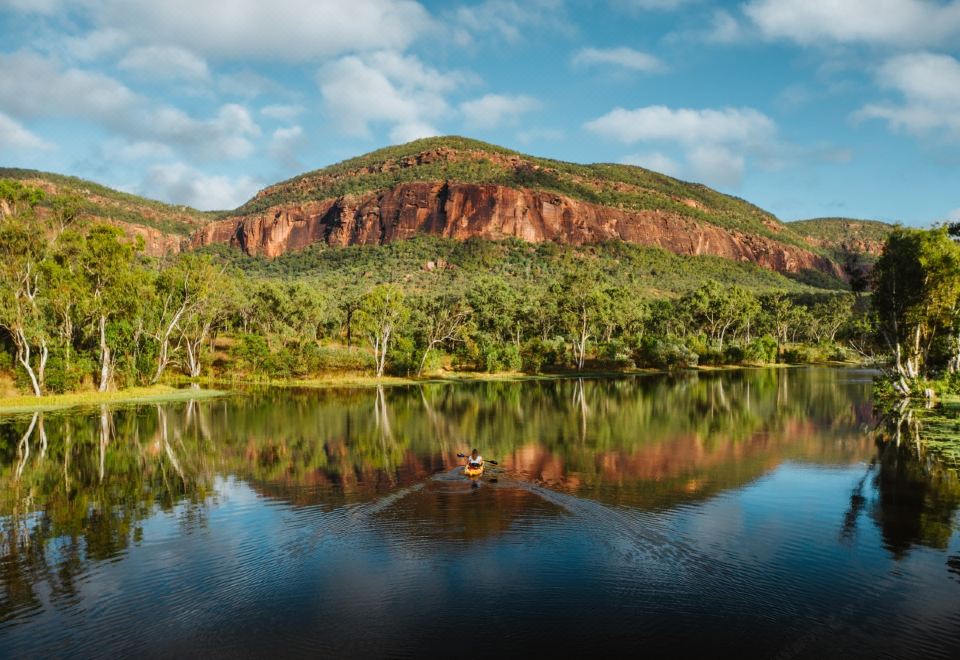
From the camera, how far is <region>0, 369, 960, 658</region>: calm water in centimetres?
1136

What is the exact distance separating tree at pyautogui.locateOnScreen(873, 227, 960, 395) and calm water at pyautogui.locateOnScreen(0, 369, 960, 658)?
45.5ft

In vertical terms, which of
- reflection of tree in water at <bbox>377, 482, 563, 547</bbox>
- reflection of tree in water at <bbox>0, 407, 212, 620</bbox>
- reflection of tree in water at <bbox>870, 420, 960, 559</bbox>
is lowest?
reflection of tree in water at <bbox>0, 407, 212, 620</bbox>

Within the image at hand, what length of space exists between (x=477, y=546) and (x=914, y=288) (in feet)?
123

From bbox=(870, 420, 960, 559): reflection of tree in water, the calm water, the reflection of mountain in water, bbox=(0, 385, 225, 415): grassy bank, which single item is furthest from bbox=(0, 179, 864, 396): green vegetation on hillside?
bbox=(870, 420, 960, 559): reflection of tree in water

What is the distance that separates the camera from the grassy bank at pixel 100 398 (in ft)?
149

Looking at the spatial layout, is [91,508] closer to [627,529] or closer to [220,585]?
[220,585]

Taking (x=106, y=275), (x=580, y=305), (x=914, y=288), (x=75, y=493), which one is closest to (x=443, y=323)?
(x=580, y=305)

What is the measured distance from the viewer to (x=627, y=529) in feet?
55.1

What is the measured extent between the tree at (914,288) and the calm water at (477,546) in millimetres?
13856

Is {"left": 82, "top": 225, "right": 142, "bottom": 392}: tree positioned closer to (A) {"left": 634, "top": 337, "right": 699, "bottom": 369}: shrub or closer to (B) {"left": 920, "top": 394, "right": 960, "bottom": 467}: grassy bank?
(B) {"left": 920, "top": 394, "right": 960, "bottom": 467}: grassy bank

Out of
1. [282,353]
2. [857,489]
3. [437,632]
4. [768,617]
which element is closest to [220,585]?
[437,632]

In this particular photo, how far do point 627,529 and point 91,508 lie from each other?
1558 centimetres

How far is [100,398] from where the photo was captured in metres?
50.4

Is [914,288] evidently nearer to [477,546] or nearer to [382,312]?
[477,546]
